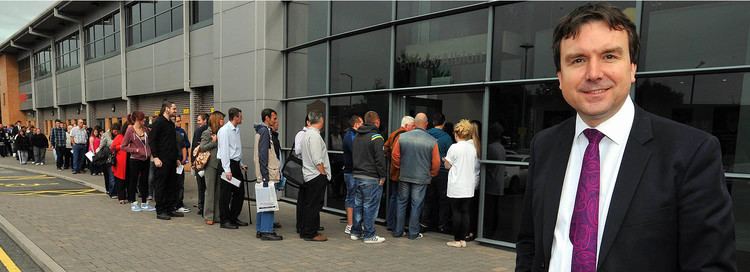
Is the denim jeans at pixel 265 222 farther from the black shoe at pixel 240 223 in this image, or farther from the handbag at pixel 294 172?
the black shoe at pixel 240 223

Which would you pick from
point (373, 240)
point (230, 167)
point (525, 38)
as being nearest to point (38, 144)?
point (230, 167)

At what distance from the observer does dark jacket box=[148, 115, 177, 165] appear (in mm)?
6859

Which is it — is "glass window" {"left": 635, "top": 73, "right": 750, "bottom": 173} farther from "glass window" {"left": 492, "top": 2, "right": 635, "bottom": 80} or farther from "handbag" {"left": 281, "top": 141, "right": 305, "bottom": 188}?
"handbag" {"left": 281, "top": 141, "right": 305, "bottom": 188}

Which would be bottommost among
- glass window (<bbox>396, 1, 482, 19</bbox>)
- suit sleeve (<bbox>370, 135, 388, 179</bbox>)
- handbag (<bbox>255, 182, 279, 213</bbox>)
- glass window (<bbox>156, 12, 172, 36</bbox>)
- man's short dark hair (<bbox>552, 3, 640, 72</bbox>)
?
handbag (<bbox>255, 182, 279, 213</bbox>)

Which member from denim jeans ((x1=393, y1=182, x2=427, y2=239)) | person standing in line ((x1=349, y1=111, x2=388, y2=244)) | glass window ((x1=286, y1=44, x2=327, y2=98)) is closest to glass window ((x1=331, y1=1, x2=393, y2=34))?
glass window ((x1=286, y1=44, x2=327, y2=98))

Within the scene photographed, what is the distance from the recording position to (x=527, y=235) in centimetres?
173

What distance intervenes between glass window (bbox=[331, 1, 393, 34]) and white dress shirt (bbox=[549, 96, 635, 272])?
6195 millimetres

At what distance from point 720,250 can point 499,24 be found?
5.03 m

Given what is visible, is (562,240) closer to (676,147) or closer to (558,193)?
(558,193)

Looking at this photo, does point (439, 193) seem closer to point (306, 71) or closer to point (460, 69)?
point (460, 69)

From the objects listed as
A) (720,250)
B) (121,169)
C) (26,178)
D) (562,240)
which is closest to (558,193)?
(562,240)

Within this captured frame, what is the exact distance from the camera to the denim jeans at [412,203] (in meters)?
5.98

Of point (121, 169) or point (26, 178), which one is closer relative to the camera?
point (121, 169)

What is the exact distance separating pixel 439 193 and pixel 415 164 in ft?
2.93
